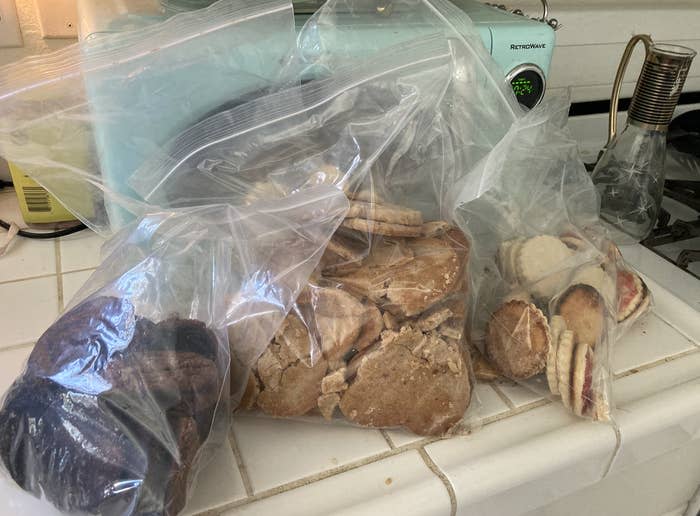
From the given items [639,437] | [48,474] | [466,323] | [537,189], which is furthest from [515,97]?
[48,474]

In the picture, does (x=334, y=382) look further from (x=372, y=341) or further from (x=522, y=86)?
(x=522, y=86)

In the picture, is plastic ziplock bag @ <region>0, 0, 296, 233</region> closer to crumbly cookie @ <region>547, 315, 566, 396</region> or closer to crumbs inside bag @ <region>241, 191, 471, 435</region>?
crumbs inside bag @ <region>241, 191, 471, 435</region>

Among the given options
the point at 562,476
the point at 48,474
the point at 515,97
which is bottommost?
the point at 562,476

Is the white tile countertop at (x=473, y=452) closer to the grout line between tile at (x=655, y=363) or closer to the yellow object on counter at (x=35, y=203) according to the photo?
the grout line between tile at (x=655, y=363)

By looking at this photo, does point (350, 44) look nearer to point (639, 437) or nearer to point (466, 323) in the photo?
point (466, 323)

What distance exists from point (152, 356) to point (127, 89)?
0.24 metres

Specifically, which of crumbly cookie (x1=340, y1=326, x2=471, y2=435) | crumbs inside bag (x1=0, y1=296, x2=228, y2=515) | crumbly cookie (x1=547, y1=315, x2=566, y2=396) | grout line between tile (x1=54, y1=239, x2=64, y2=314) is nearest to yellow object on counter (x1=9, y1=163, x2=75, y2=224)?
grout line between tile (x1=54, y1=239, x2=64, y2=314)

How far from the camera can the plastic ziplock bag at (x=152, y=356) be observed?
1.14ft

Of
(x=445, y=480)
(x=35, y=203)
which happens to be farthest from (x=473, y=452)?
(x=35, y=203)

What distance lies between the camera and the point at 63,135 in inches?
19.7

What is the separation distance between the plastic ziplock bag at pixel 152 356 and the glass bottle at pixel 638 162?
50cm

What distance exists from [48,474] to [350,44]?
43cm

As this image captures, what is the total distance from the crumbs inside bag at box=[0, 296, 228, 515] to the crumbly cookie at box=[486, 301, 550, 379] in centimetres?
25

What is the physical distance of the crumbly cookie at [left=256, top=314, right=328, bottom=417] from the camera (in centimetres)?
45
